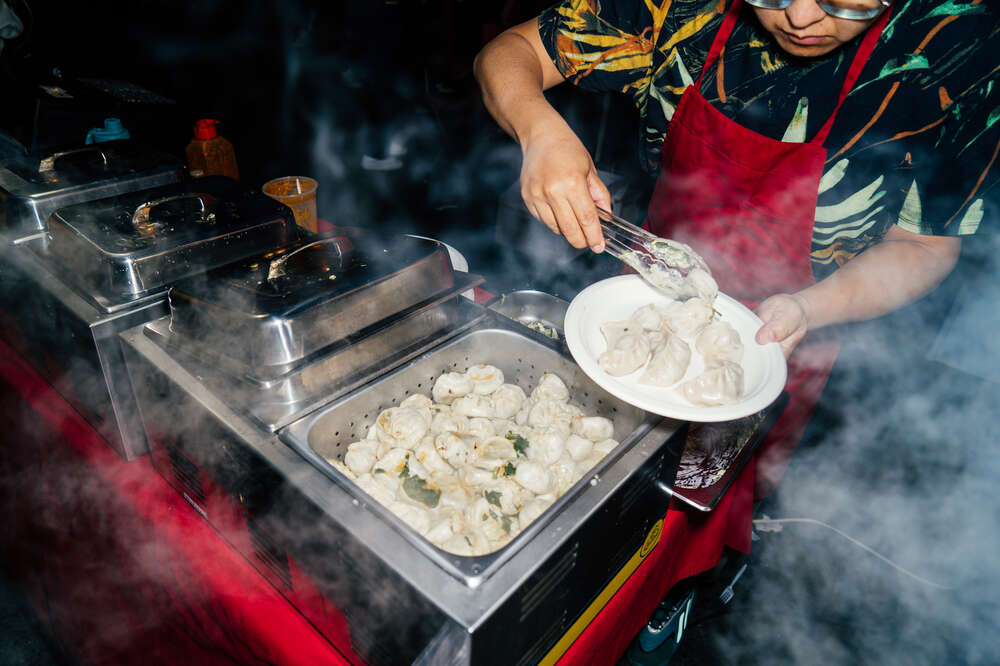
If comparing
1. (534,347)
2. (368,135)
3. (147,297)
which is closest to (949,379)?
(534,347)

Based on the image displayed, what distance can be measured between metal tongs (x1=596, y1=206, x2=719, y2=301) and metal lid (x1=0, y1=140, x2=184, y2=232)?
1769mm

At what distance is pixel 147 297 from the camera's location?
162 cm

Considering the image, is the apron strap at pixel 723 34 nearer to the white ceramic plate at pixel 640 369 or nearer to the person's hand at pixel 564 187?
the person's hand at pixel 564 187

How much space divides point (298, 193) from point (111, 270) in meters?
1.08

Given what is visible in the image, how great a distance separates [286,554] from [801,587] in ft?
9.77

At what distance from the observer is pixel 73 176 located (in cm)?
208

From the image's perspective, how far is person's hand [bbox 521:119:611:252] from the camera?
1.60 metres

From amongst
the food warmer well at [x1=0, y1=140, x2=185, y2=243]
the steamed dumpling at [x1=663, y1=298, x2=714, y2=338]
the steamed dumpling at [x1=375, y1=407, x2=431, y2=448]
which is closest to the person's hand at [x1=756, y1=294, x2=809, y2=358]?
the steamed dumpling at [x1=663, y1=298, x2=714, y2=338]

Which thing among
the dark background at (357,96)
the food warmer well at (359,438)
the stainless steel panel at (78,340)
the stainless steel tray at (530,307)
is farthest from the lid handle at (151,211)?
the dark background at (357,96)

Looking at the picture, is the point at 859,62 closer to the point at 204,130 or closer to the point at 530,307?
the point at 530,307

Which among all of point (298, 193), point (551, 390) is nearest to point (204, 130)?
point (298, 193)

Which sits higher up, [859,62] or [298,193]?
[859,62]

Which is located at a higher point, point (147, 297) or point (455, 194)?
point (147, 297)

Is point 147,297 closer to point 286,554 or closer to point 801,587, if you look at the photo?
point 286,554
